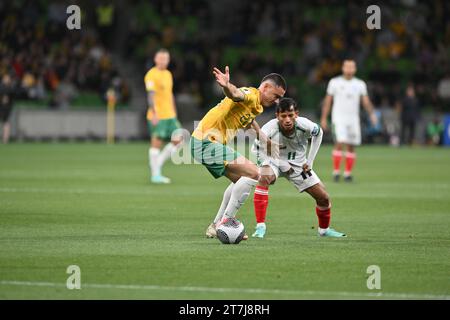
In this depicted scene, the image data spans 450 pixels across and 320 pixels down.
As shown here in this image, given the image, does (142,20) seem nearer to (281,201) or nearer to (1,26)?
(1,26)

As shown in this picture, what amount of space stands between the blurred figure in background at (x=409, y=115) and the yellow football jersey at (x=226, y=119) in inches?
1082

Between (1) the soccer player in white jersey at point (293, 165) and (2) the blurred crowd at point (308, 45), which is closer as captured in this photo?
(1) the soccer player in white jersey at point (293, 165)

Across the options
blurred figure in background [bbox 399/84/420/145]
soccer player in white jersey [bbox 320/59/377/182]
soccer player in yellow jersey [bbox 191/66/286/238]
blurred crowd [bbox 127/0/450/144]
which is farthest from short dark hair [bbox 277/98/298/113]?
blurred crowd [bbox 127/0/450/144]

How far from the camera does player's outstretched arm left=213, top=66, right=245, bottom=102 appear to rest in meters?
11.8

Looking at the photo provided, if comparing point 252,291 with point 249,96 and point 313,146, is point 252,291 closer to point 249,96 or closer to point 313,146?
point 249,96

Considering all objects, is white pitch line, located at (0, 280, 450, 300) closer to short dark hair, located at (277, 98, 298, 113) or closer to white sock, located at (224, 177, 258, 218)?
white sock, located at (224, 177, 258, 218)

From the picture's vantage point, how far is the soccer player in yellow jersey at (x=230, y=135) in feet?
41.8

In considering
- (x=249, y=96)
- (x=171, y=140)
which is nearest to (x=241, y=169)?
(x=249, y=96)

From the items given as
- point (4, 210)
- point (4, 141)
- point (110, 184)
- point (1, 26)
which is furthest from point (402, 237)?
point (1, 26)

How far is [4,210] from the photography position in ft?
52.5

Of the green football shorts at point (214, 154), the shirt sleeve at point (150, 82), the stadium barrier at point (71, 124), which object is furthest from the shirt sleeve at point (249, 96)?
the stadium barrier at point (71, 124)

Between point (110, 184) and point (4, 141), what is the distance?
17.1 metres

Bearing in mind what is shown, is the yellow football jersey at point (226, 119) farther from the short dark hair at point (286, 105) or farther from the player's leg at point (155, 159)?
the player's leg at point (155, 159)

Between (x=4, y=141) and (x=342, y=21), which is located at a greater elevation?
(x=342, y=21)
